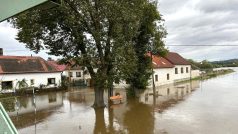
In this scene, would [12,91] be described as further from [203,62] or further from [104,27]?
[203,62]

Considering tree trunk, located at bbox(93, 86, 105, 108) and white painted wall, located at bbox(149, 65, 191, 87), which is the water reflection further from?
white painted wall, located at bbox(149, 65, 191, 87)

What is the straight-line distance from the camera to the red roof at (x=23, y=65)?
127 ft

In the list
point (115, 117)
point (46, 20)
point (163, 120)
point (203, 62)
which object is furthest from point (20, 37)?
point (203, 62)

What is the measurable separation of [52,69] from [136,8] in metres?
23.9

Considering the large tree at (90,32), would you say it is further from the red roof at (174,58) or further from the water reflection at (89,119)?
the red roof at (174,58)

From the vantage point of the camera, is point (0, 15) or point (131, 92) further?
point (131, 92)

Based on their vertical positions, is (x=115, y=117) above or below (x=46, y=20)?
below

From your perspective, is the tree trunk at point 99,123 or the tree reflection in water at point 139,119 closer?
the tree reflection in water at point 139,119

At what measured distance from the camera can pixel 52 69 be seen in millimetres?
43656

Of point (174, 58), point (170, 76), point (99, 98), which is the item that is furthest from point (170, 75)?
point (99, 98)

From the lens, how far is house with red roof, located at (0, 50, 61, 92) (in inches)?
1486

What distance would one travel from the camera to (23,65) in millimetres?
40812

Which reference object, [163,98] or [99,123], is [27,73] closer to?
[163,98]

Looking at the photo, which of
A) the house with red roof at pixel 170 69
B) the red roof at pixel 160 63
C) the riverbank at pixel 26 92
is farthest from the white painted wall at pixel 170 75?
the riverbank at pixel 26 92
